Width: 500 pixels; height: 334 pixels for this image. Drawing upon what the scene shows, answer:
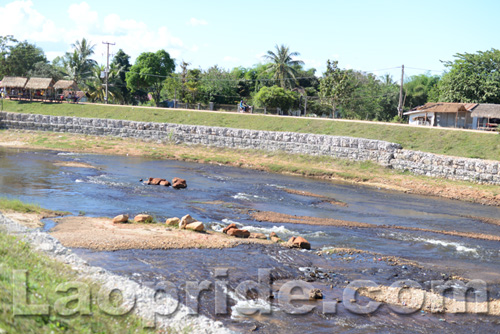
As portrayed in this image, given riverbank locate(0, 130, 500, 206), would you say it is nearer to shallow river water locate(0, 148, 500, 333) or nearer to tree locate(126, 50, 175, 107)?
shallow river water locate(0, 148, 500, 333)

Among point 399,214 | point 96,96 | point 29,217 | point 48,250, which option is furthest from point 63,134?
point 48,250

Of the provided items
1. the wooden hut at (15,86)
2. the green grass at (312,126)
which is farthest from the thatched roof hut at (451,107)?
the wooden hut at (15,86)

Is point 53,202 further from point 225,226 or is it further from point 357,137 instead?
point 357,137

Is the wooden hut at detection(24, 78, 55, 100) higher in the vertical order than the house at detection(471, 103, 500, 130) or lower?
higher

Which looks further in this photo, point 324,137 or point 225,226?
point 324,137

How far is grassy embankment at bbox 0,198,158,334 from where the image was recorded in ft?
22.8

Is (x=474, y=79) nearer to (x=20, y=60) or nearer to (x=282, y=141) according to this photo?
(x=282, y=141)

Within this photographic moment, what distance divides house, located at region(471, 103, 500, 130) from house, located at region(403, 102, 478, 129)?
2.11 feet

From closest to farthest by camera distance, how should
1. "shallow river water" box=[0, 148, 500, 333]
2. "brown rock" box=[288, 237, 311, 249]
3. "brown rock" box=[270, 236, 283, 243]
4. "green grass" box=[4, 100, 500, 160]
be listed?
"shallow river water" box=[0, 148, 500, 333]
"brown rock" box=[288, 237, 311, 249]
"brown rock" box=[270, 236, 283, 243]
"green grass" box=[4, 100, 500, 160]

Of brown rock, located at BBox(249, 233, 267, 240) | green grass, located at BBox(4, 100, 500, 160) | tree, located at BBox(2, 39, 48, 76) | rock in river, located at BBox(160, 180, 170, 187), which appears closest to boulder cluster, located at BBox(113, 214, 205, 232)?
brown rock, located at BBox(249, 233, 267, 240)

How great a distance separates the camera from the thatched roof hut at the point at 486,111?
44.1 metres

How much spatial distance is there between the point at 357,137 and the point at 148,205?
2227 centimetres

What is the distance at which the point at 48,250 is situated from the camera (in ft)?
37.6

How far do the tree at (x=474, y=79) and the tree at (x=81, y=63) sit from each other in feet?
160
